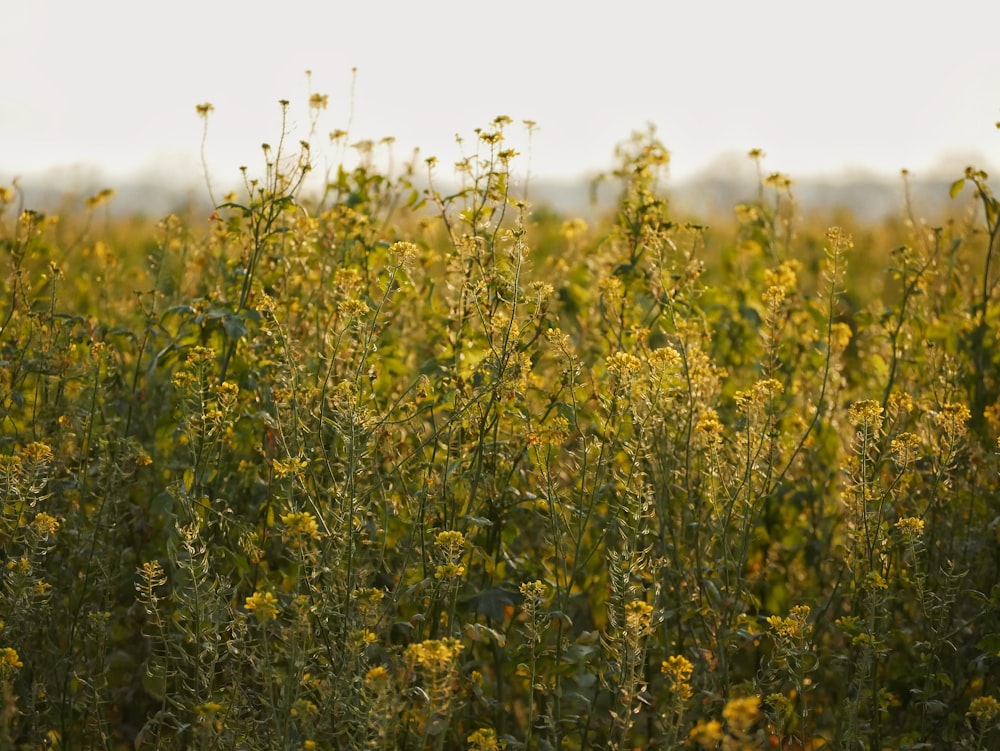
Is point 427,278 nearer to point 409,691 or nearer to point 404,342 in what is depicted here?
point 404,342

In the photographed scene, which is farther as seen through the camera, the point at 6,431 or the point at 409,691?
the point at 6,431

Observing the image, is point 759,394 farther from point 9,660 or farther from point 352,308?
point 9,660

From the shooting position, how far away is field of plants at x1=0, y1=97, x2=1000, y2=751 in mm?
2480

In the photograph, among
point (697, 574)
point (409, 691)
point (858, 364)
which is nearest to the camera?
point (409, 691)

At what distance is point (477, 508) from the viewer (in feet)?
9.60

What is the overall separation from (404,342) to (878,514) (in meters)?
1.87

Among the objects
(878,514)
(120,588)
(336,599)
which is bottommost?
(120,588)

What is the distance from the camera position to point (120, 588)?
10.8ft

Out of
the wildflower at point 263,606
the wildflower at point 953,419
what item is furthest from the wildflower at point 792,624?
the wildflower at point 263,606

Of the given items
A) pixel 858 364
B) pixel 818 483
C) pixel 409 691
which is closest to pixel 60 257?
pixel 409 691

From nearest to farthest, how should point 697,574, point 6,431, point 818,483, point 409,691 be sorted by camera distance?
point 409,691 < point 697,574 < point 6,431 < point 818,483

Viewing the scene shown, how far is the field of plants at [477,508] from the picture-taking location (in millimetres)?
2480

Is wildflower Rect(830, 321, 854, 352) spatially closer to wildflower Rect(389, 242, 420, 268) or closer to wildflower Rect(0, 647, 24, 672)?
wildflower Rect(389, 242, 420, 268)

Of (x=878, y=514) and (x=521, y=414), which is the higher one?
(x=521, y=414)
